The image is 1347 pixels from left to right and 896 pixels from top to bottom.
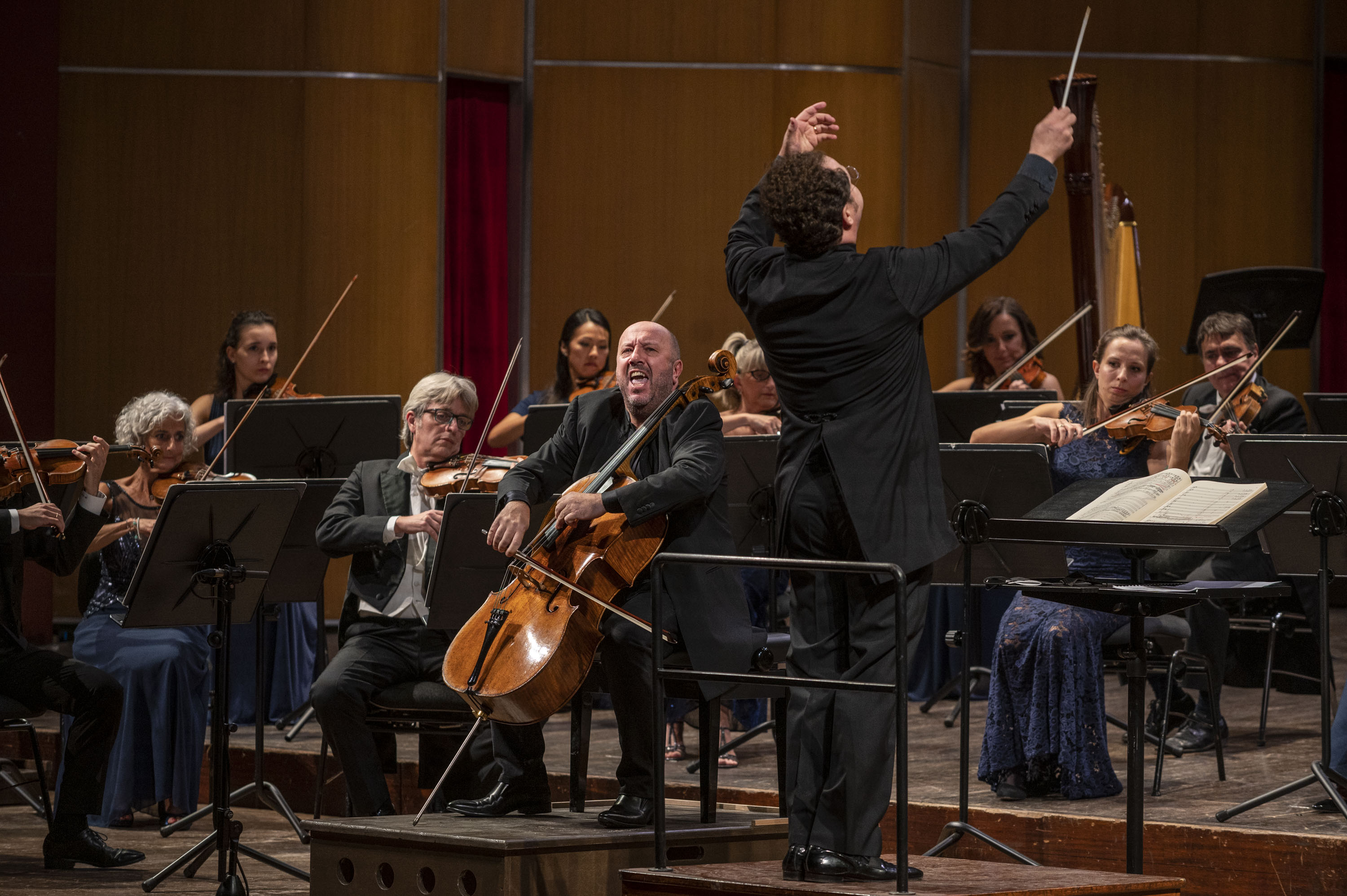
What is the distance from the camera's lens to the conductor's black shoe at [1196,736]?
492 centimetres

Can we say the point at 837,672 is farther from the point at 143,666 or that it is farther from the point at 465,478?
the point at 143,666

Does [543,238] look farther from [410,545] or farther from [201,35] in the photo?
[410,545]

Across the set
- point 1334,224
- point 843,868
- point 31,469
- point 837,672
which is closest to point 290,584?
point 31,469

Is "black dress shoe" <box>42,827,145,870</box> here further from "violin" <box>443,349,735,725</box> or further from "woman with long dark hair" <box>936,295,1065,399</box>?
"woman with long dark hair" <box>936,295,1065,399</box>

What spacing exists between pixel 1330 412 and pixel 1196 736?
3.29 ft

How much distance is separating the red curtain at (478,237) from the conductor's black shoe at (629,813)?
158 inches

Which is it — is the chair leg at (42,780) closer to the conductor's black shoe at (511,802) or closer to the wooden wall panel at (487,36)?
the conductor's black shoe at (511,802)

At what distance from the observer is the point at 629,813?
357 centimetres

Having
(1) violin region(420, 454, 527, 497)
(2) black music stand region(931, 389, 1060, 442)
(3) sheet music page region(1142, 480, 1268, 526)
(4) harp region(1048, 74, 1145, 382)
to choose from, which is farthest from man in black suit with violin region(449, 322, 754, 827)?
(4) harp region(1048, 74, 1145, 382)

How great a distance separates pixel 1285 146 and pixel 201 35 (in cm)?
→ 491

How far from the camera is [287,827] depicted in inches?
193

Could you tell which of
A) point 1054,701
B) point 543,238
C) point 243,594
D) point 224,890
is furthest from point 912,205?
point 224,890

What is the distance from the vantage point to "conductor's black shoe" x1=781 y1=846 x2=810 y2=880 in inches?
114

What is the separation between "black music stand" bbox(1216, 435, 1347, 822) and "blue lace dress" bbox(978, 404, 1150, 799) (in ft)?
1.28
